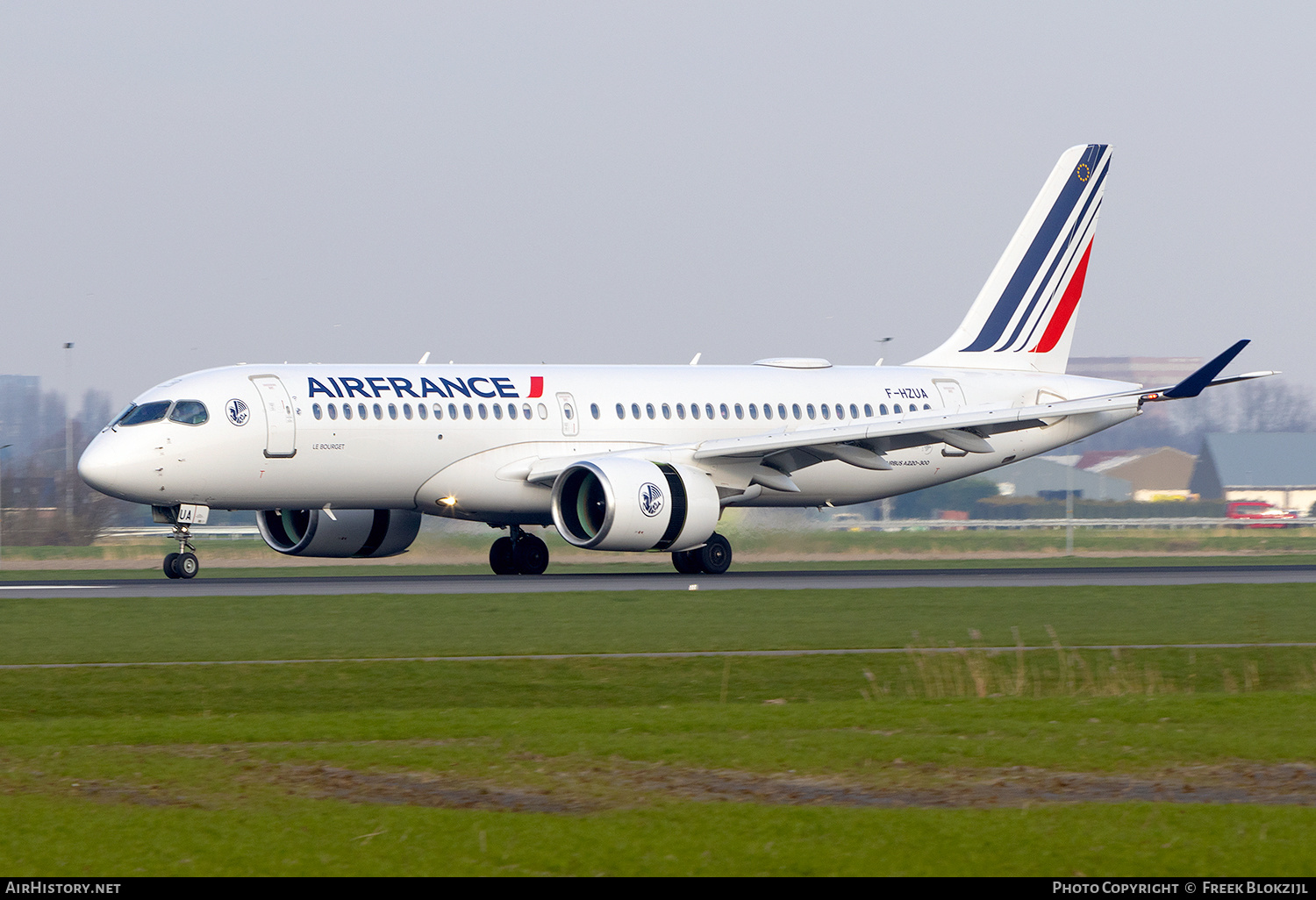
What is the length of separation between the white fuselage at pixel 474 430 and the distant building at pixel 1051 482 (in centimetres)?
4090

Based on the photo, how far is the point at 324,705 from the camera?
17766mm

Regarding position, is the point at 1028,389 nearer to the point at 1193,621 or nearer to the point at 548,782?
the point at 1193,621

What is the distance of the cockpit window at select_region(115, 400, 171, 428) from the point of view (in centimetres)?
3391


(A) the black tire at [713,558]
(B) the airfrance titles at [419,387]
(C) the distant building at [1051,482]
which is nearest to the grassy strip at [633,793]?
(B) the airfrance titles at [419,387]

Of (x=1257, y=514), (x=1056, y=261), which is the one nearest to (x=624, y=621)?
(x=1056, y=261)

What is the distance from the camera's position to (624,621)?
2517 cm

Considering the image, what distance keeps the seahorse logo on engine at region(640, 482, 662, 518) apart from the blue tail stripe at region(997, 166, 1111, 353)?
14.0 meters

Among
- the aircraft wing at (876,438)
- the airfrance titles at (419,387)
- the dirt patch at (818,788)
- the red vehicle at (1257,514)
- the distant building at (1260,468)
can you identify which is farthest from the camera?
the distant building at (1260,468)

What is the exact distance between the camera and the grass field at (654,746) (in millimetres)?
10242

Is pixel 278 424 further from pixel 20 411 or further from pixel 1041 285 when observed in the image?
pixel 20 411

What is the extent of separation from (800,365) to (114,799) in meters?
31.7

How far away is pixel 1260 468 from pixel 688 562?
2647 inches

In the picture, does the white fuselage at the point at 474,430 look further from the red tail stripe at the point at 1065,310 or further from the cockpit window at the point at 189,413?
the red tail stripe at the point at 1065,310
